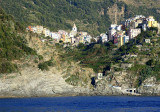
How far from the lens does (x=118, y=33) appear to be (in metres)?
132

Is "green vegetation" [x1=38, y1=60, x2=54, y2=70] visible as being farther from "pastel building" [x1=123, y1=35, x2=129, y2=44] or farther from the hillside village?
"pastel building" [x1=123, y1=35, x2=129, y2=44]

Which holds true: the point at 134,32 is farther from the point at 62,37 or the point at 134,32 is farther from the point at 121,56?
the point at 62,37

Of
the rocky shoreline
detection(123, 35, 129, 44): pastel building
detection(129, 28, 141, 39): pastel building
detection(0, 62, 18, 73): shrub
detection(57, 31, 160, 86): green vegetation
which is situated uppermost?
detection(129, 28, 141, 39): pastel building

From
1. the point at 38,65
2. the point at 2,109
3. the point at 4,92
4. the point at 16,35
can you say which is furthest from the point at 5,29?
the point at 2,109

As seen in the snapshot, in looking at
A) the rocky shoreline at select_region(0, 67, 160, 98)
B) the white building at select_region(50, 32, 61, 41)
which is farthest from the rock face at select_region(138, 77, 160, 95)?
the white building at select_region(50, 32, 61, 41)

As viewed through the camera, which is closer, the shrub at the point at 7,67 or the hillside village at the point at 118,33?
the shrub at the point at 7,67

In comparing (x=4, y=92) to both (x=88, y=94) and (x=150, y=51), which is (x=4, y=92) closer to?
(x=88, y=94)

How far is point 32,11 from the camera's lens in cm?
18275

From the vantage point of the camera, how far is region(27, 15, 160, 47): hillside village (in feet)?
410

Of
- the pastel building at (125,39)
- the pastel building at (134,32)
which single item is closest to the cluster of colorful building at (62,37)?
the pastel building at (125,39)

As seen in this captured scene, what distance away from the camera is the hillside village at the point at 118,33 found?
12506cm

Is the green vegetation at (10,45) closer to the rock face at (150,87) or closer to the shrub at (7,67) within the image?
the shrub at (7,67)

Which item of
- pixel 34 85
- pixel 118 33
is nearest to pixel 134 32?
pixel 118 33

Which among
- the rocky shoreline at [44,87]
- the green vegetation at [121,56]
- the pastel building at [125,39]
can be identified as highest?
the pastel building at [125,39]
